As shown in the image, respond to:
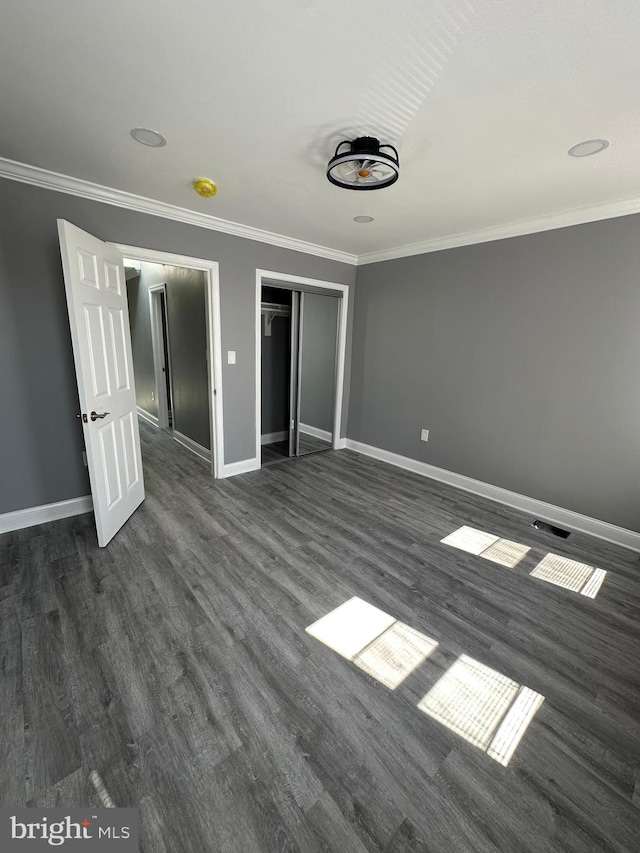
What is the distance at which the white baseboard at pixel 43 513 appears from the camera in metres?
2.60

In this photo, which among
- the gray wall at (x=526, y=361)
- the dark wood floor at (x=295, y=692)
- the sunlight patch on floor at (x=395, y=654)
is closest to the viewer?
the dark wood floor at (x=295, y=692)

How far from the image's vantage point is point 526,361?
312cm

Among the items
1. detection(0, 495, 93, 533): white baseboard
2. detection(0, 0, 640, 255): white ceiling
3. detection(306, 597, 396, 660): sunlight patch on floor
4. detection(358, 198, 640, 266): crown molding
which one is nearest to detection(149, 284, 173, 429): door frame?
detection(0, 495, 93, 533): white baseboard

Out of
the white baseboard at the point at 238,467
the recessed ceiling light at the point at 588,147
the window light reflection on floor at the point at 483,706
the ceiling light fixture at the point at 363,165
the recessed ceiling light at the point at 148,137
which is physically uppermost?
the recessed ceiling light at the point at 588,147

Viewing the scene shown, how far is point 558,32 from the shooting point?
1177mm

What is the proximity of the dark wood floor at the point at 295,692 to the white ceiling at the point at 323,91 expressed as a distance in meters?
2.53

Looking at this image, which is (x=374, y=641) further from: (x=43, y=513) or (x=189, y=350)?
(x=189, y=350)

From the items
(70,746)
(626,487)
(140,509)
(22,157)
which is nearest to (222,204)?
(22,157)

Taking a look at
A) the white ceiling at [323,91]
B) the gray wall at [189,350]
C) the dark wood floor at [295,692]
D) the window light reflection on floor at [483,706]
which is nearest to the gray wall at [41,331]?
the white ceiling at [323,91]

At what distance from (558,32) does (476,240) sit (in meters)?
2.27

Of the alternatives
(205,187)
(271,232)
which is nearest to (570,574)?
(205,187)

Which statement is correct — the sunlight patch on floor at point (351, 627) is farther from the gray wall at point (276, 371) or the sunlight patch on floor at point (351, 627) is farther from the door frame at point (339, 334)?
the gray wall at point (276, 371)

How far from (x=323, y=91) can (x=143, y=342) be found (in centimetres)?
494

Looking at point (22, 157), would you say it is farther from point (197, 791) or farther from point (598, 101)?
point (197, 791)
